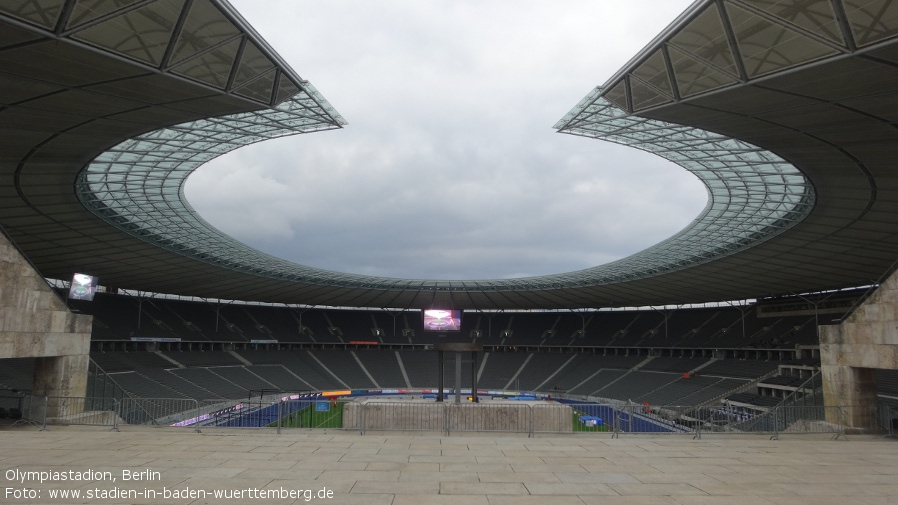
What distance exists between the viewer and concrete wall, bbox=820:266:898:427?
18.5 metres

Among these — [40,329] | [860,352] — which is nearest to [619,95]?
[860,352]

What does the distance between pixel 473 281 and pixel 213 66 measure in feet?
179

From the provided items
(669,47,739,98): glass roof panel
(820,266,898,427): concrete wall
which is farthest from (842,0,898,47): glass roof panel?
(820,266,898,427): concrete wall

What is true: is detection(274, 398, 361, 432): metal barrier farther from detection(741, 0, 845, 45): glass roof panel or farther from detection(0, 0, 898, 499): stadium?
detection(741, 0, 845, 45): glass roof panel

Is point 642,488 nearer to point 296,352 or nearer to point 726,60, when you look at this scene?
point 726,60

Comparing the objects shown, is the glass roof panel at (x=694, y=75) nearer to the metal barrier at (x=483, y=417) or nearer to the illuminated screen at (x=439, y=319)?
the metal barrier at (x=483, y=417)

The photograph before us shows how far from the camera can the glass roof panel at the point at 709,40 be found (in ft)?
48.8

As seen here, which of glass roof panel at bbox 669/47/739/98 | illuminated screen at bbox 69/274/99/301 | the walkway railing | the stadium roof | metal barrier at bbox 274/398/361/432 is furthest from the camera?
illuminated screen at bbox 69/274/99/301

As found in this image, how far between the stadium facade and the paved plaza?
32.6ft

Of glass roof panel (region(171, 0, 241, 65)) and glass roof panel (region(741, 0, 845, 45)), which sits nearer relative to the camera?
glass roof panel (region(741, 0, 845, 45))

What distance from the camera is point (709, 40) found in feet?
51.1

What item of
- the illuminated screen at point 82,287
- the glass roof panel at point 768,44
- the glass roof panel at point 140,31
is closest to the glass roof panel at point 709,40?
the glass roof panel at point 768,44

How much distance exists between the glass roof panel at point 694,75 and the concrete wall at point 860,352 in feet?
29.9

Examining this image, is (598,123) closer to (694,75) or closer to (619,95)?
(619,95)
